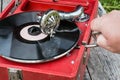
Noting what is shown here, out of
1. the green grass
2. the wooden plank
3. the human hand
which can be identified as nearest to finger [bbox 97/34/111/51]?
the human hand

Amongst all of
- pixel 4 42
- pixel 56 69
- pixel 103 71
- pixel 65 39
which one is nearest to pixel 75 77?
pixel 56 69

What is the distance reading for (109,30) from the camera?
0.92 m

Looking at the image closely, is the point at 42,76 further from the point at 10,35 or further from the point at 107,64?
the point at 107,64

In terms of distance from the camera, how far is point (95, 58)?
1.54 metres

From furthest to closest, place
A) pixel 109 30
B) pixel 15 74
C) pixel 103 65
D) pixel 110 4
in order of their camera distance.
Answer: pixel 110 4 → pixel 103 65 → pixel 15 74 → pixel 109 30

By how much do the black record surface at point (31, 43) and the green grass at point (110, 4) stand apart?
123 cm

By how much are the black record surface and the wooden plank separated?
11.8 inches

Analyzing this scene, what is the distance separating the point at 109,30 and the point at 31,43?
1.16 feet

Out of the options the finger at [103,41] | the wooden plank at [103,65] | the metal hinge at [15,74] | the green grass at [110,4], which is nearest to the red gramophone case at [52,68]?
the metal hinge at [15,74]

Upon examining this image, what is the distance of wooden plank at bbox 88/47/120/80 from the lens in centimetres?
146

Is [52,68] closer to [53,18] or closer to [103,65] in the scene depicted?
[53,18]

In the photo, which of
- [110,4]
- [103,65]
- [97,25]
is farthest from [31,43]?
[110,4]

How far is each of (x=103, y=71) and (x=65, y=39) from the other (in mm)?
346

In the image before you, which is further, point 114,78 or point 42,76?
point 114,78
